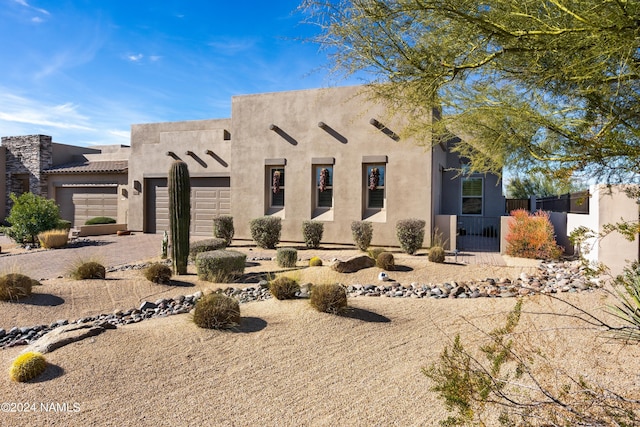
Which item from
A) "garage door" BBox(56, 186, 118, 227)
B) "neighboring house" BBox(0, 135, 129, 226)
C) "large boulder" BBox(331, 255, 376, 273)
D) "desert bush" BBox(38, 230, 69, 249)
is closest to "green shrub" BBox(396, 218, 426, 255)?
"large boulder" BBox(331, 255, 376, 273)

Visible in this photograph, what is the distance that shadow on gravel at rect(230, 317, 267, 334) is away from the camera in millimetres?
6117

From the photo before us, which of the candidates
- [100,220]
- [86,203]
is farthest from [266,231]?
[86,203]

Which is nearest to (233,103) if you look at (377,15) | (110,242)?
(110,242)

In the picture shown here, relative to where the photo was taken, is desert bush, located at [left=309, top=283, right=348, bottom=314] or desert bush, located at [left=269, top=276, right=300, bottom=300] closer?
desert bush, located at [left=309, top=283, right=348, bottom=314]

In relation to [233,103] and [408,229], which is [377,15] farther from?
[233,103]

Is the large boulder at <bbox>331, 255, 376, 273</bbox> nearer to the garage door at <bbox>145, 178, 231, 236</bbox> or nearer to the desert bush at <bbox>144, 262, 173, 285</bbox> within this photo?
the desert bush at <bbox>144, 262, 173, 285</bbox>

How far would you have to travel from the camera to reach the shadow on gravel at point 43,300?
787cm

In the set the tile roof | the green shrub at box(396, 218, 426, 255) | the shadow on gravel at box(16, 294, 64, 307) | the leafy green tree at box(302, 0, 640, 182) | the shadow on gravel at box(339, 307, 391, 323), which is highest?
the tile roof

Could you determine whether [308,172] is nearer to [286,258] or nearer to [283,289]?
[286,258]

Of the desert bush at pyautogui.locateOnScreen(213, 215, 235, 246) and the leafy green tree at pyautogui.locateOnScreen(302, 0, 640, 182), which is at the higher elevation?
the leafy green tree at pyautogui.locateOnScreen(302, 0, 640, 182)

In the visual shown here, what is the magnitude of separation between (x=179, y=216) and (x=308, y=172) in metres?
6.13

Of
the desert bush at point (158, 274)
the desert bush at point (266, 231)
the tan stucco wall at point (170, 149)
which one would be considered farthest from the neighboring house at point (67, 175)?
the desert bush at point (158, 274)

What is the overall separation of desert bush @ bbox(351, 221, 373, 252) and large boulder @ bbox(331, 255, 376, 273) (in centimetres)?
312

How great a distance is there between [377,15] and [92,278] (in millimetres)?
8584
